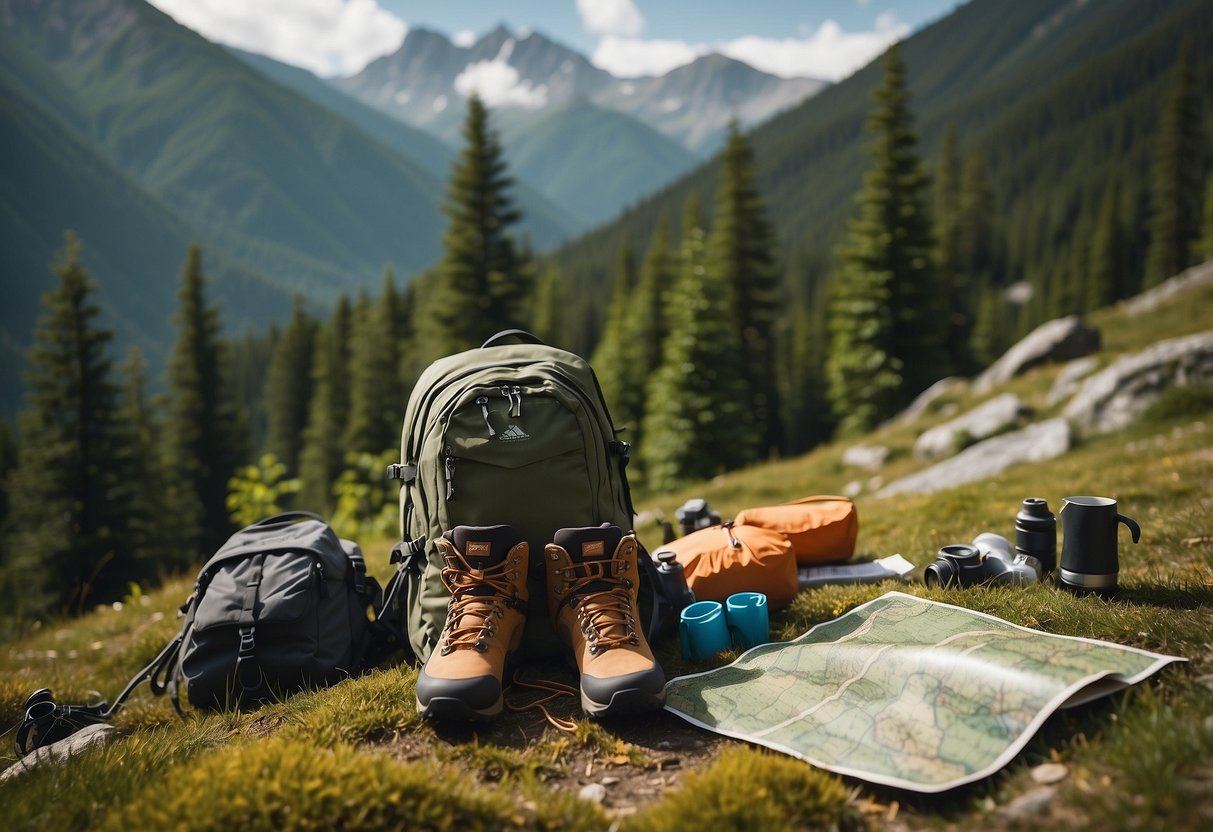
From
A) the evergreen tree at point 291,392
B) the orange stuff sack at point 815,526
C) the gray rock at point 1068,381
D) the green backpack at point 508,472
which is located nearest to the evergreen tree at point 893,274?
the gray rock at point 1068,381

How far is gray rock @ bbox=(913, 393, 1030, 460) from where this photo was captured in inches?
571

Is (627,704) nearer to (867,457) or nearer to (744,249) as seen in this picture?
(867,457)

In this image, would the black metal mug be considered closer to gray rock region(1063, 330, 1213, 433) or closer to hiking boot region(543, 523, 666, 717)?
hiking boot region(543, 523, 666, 717)

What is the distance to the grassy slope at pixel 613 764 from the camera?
247cm

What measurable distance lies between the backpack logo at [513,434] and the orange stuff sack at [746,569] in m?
1.45

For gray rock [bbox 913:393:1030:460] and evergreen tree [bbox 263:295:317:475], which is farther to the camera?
evergreen tree [bbox 263:295:317:475]

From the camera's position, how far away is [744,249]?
33.8m

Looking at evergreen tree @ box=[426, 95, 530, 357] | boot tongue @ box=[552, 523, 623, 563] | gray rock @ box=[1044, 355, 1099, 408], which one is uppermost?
evergreen tree @ box=[426, 95, 530, 357]

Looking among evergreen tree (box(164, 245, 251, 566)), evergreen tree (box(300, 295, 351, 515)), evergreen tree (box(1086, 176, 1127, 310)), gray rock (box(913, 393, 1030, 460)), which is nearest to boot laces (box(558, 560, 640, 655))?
gray rock (box(913, 393, 1030, 460))

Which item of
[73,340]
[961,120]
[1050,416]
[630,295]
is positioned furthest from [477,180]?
[961,120]

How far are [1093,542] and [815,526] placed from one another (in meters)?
1.80

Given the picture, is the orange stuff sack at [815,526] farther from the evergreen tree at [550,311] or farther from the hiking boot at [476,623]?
the evergreen tree at [550,311]

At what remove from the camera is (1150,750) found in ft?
8.06

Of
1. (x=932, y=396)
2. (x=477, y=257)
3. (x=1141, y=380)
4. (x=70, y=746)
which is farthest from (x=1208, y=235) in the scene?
(x=70, y=746)
